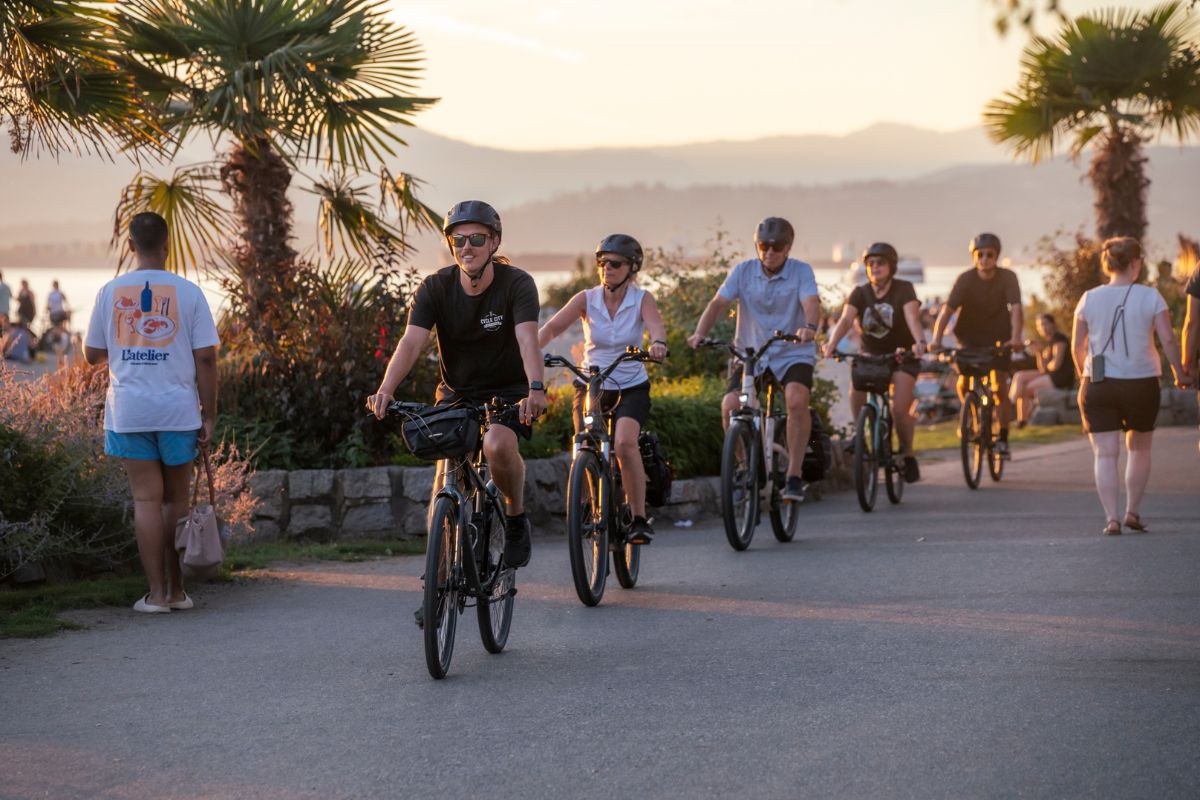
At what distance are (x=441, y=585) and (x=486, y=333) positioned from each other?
1231 millimetres

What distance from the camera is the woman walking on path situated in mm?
10297

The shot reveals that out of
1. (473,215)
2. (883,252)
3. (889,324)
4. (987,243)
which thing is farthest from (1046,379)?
(473,215)

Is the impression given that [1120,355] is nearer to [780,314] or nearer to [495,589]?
[780,314]

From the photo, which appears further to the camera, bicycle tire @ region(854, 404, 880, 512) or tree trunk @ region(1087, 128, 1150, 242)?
tree trunk @ region(1087, 128, 1150, 242)

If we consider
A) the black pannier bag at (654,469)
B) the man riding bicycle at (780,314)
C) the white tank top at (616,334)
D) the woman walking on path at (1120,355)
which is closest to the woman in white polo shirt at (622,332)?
the white tank top at (616,334)

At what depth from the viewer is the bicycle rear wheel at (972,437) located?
1377 centimetres

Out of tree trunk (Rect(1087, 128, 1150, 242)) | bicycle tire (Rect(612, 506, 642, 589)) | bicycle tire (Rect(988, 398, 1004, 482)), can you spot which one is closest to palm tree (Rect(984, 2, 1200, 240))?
tree trunk (Rect(1087, 128, 1150, 242))

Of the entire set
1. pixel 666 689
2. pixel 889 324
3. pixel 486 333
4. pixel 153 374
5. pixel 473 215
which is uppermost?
pixel 473 215

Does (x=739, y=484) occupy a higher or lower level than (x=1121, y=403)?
lower

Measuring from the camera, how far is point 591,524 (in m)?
8.23

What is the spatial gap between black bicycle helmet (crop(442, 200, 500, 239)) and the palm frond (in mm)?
7115

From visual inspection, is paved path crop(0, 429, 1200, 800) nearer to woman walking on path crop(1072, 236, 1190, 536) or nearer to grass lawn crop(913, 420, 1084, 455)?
woman walking on path crop(1072, 236, 1190, 536)

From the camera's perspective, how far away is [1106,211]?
26.7 metres

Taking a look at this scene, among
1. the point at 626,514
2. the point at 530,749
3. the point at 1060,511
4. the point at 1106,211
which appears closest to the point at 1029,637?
the point at 626,514
